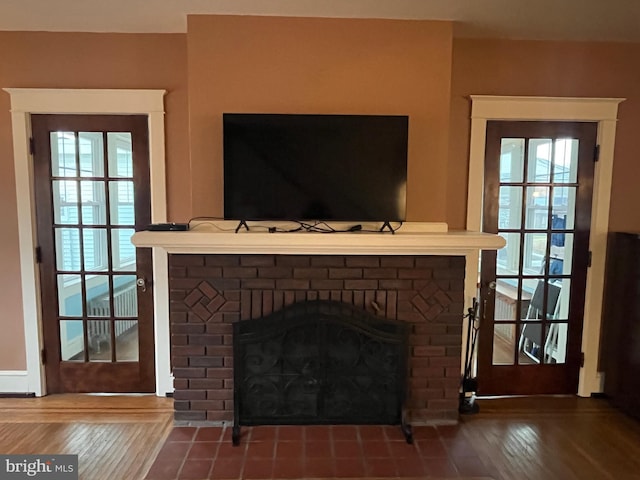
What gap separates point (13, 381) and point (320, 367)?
2224 millimetres

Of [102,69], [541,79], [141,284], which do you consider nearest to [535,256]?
[541,79]

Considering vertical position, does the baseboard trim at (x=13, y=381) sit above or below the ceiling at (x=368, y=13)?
below

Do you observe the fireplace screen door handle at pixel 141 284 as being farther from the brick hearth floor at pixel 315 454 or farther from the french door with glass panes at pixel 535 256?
the french door with glass panes at pixel 535 256

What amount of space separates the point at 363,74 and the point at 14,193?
8.00 ft

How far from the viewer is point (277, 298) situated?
101 inches

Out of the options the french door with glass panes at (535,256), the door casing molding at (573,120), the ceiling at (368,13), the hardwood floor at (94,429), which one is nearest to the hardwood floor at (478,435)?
the hardwood floor at (94,429)

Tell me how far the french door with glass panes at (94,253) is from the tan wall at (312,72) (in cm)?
65

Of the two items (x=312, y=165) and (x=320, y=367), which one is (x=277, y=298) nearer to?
(x=320, y=367)

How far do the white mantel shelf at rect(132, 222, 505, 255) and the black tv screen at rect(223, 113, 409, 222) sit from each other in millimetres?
141

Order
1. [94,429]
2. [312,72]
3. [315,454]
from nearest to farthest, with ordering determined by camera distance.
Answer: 1. [315,454]
2. [312,72]
3. [94,429]

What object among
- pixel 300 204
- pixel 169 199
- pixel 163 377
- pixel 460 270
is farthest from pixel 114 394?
pixel 460 270

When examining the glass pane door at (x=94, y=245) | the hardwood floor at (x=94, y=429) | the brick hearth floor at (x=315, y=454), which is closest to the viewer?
the brick hearth floor at (x=315, y=454)

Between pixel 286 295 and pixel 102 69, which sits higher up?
pixel 102 69

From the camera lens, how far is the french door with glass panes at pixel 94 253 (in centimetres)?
292
